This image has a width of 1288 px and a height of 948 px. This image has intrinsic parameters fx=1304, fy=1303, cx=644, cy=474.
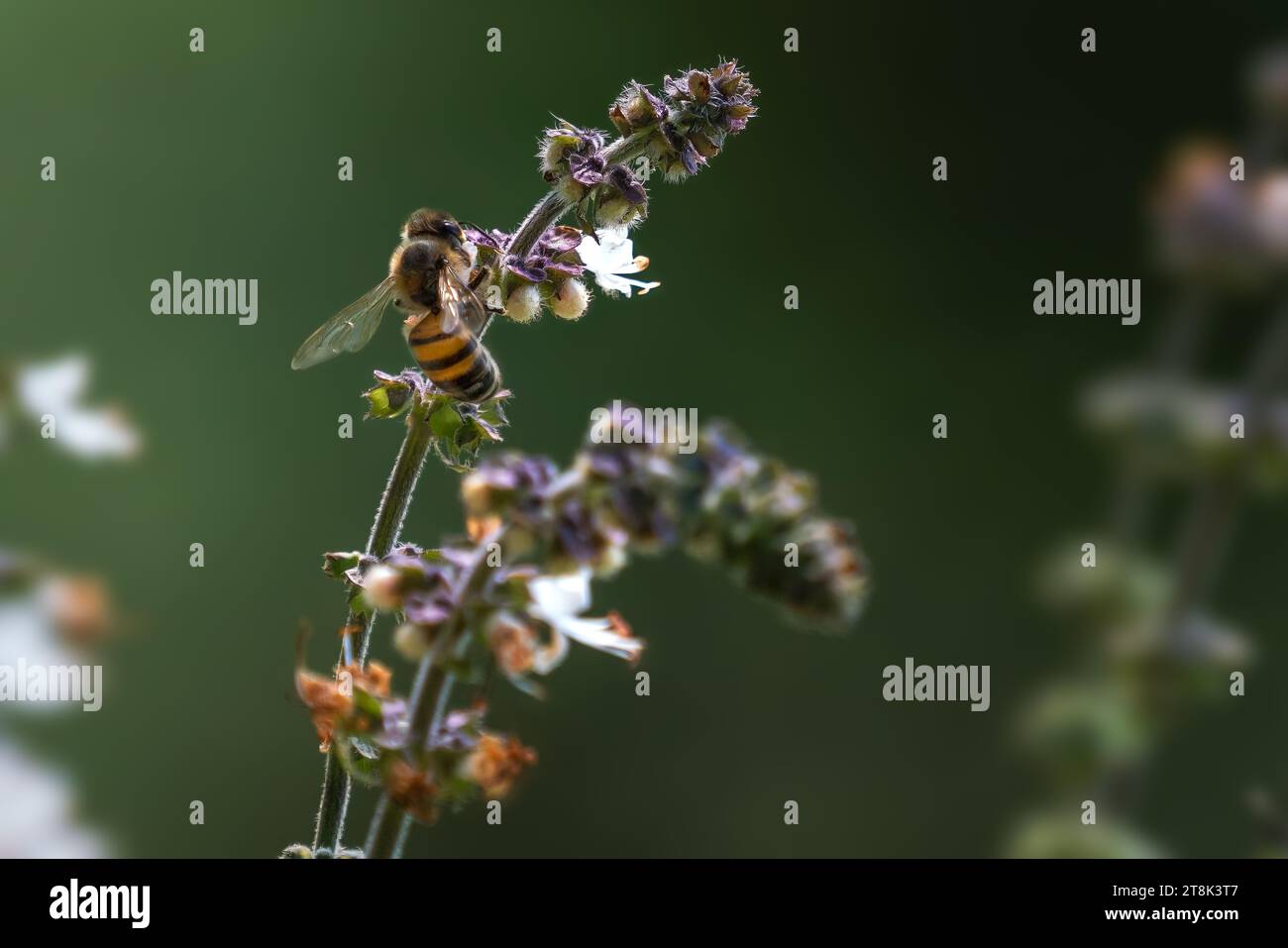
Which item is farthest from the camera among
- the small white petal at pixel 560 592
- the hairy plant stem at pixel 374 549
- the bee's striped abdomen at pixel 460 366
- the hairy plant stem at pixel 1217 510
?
the hairy plant stem at pixel 1217 510

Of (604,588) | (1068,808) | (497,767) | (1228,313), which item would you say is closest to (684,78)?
(497,767)

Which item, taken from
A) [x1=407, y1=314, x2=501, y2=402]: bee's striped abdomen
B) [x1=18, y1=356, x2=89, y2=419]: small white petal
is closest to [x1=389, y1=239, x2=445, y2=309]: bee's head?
[x1=407, y1=314, x2=501, y2=402]: bee's striped abdomen

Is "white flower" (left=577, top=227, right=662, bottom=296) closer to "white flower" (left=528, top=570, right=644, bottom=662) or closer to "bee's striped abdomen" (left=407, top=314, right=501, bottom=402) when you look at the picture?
"bee's striped abdomen" (left=407, top=314, right=501, bottom=402)

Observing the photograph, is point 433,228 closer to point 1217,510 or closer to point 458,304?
point 458,304

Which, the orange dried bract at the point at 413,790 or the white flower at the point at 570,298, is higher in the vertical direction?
the white flower at the point at 570,298

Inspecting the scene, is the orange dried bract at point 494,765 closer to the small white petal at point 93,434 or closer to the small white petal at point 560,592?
the small white petal at point 560,592

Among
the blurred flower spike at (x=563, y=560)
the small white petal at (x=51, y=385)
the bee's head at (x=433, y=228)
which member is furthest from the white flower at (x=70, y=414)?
the bee's head at (x=433, y=228)

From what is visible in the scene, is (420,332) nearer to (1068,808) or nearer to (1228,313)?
(1068,808)

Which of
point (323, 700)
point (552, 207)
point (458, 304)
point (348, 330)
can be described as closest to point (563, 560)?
point (323, 700)
